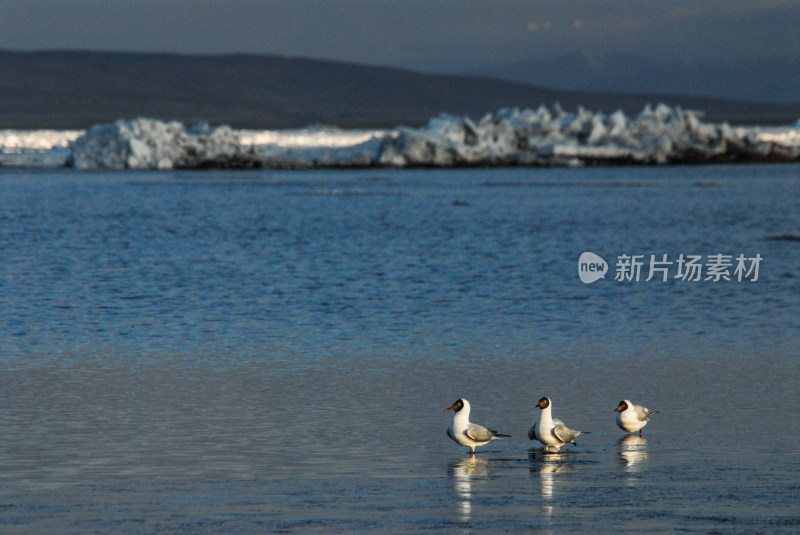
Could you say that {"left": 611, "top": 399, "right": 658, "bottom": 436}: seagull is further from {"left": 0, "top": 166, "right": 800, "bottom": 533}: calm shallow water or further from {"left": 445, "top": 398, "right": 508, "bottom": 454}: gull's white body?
{"left": 445, "top": 398, "right": 508, "bottom": 454}: gull's white body

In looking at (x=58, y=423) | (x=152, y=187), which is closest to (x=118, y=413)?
(x=58, y=423)

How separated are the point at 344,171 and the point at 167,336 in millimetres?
63797

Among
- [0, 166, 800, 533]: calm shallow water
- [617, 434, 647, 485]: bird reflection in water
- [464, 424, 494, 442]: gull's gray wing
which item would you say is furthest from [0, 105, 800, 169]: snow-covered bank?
[464, 424, 494, 442]: gull's gray wing

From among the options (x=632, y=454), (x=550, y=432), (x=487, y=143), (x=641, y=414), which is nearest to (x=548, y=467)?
(x=550, y=432)

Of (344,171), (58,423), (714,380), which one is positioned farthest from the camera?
(344,171)

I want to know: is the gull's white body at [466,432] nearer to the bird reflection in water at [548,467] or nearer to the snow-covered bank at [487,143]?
the bird reflection in water at [548,467]

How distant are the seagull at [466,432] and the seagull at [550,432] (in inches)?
13.0

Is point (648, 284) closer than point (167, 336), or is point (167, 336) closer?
point (167, 336)

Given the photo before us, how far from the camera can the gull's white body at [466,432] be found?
8820 millimetres

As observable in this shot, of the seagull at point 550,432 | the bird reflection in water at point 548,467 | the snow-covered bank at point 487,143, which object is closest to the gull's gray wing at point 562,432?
the seagull at point 550,432

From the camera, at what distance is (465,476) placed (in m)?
8.26

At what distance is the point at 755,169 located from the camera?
78.6m

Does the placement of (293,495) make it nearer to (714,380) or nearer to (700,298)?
(714,380)

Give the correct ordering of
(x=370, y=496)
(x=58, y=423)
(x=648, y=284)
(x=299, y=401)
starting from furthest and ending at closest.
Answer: (x=648, y=284), (x=299, y=401), (x=58, y=423), (x=370, y=496)
